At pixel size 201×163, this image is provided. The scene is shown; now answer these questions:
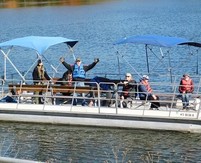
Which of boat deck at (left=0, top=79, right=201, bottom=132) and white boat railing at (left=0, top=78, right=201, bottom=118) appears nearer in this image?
boat deck at (left=0, top=79, right=201, bottom=132)

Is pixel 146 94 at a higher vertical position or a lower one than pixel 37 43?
lower

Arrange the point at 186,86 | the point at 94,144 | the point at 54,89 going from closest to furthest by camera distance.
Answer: the point at 94,144 < the point at 186,86 < the point at 54,89

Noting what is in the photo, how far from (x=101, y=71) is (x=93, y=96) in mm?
13762

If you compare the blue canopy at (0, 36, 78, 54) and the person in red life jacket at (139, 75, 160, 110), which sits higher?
the blue canopy at (0, 36, 78, 54)

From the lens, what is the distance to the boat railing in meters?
18.1

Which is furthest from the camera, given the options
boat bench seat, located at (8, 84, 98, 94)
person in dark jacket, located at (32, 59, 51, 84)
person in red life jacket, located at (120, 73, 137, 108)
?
person in dark jacket, located at (32, 59, 51, 84)

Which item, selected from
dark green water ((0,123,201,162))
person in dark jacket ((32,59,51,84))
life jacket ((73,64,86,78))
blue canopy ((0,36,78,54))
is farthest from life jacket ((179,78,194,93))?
person in dark jacket ((32,59,51,84))

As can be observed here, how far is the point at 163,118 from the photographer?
17.5 metres

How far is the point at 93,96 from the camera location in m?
18.8

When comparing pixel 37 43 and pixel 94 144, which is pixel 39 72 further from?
pixel 94 144

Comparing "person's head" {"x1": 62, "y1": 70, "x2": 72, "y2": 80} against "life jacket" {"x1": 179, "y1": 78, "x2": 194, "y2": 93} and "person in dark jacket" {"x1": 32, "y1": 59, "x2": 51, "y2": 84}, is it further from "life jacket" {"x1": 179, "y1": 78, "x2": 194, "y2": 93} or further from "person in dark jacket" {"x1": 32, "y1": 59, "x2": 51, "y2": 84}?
"life jacket" {"x1": 179, "y1": 78, "x2": 194, "y2": 93}

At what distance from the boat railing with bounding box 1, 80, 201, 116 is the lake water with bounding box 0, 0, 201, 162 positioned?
934mm

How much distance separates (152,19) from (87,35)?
60.4 feet

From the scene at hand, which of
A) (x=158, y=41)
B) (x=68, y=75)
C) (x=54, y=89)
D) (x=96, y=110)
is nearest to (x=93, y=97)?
(x=96, y=110)
